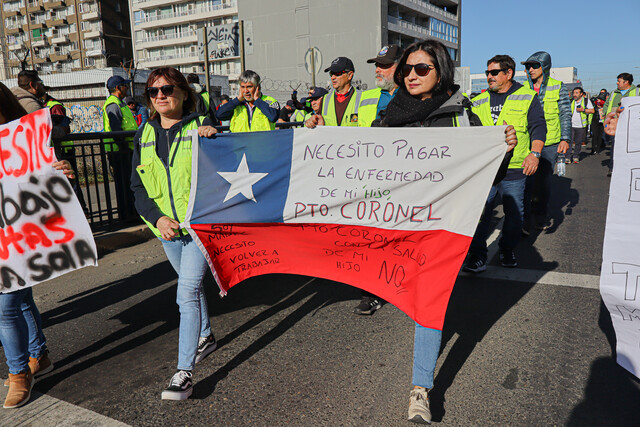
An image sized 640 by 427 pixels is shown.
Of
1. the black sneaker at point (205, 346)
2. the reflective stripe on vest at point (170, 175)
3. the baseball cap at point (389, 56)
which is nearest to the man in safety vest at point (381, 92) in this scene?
the baseball cap at point (389, 56)

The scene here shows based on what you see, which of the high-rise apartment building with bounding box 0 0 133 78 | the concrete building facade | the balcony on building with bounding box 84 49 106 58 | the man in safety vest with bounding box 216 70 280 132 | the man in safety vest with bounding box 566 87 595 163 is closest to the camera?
the man in safety vest with bounding box 216 70 280 132

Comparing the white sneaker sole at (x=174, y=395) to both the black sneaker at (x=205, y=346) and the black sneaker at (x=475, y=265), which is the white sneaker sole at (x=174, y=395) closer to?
the black sneaker at (x=205, y=346)

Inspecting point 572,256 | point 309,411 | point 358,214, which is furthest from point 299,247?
point 572,256

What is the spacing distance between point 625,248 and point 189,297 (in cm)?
238

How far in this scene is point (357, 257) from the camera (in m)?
3.00

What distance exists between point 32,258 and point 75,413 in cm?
97

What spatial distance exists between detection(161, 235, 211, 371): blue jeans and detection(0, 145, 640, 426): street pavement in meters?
0.27

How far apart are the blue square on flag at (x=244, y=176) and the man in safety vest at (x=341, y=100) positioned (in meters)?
1.78

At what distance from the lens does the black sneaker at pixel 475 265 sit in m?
5.09

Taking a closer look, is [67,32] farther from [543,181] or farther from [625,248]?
[625,248]

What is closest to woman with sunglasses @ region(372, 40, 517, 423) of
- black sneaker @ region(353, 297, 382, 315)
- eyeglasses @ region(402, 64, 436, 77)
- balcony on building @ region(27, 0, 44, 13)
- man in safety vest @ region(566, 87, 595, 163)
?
eyeglasses @ region(402, 64, 436, 77)

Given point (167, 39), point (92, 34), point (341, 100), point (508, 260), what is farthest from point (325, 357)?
point (92, 34)

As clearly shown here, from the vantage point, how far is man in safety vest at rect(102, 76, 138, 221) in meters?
7.13

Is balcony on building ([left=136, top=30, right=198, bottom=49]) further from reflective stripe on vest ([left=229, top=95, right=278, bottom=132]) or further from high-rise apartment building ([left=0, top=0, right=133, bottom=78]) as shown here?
reflective stripe on vest ([left=229, top=95, right=278, bottom=132])
